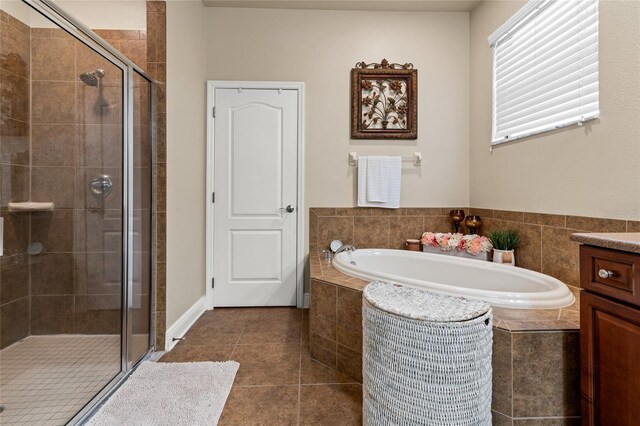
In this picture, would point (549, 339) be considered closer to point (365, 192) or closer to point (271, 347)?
point (271, 347)

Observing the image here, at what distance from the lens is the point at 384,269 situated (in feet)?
8.06

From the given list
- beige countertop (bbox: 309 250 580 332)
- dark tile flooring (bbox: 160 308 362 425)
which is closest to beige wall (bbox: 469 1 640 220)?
beige countertop (bbox: 309 250 580 332)

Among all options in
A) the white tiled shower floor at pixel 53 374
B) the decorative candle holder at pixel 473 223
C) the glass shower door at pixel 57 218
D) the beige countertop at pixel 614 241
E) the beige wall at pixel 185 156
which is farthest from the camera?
the decorative candle holder at pixel 473 223

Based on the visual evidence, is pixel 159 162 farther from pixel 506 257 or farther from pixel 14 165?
pixel 506 257

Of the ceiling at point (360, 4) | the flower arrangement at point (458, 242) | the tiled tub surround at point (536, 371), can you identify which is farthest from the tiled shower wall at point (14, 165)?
the flower arrangement at point (458, 242)

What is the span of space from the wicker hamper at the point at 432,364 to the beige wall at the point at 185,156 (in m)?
1.49

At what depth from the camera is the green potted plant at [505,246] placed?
2.02 metres

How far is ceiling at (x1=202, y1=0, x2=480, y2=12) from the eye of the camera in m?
2.51

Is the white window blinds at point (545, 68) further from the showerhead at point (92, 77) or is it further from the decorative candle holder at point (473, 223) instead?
the showerhead at point (92, 77)

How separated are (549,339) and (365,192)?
5.58 feet

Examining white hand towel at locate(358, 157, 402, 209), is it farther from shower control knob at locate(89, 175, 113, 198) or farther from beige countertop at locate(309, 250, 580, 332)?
shower control knob at locate(89, 175, 113, 198)

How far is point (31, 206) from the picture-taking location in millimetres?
1501

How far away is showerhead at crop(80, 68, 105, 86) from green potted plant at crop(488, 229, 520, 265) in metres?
2.73

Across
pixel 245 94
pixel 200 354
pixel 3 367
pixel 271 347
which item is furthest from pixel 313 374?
pixel 245 94
